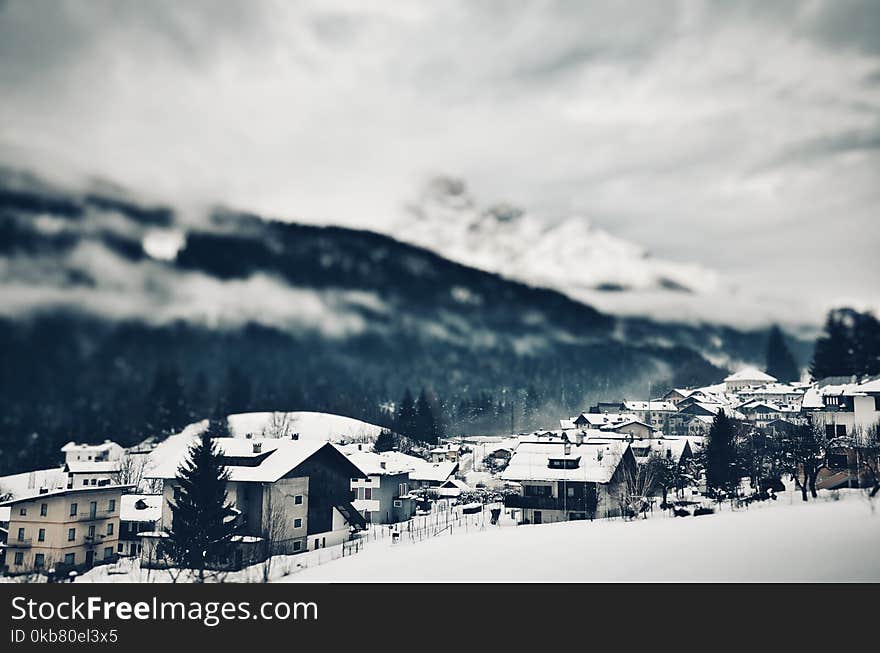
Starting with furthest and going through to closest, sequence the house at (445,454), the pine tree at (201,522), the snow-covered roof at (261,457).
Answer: the house at (445,454) < the snow-covered roof at (261,457) < the pine tree at (201,522)

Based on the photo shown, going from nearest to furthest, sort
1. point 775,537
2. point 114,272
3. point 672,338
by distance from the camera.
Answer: point 775,537 → point 114,272 → point 672,338

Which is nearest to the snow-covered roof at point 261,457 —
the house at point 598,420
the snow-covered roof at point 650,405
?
the house at point 598,420

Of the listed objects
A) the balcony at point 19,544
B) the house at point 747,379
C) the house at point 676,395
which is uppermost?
the house at point 747,379

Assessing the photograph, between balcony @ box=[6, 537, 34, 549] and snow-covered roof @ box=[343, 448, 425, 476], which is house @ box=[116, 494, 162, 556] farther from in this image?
snow-covered roof @ box=[343, 448, 425, 476]

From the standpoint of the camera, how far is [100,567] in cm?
3170

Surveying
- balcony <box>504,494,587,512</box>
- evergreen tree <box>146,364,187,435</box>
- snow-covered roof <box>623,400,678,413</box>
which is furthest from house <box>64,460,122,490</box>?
snow-covered roof <box>623,400,678,413</box>

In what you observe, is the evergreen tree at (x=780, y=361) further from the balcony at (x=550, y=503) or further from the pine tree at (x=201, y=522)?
the pine tree at (x=201, y=522)

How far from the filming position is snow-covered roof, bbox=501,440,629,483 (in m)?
35.6

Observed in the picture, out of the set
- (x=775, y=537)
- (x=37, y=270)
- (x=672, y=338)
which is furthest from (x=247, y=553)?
(x=672, y=338)

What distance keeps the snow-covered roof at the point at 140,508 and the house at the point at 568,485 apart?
20179 millimetres

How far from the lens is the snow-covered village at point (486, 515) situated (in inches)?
804

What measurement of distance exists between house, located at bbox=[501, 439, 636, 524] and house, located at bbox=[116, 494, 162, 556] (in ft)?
65.6
